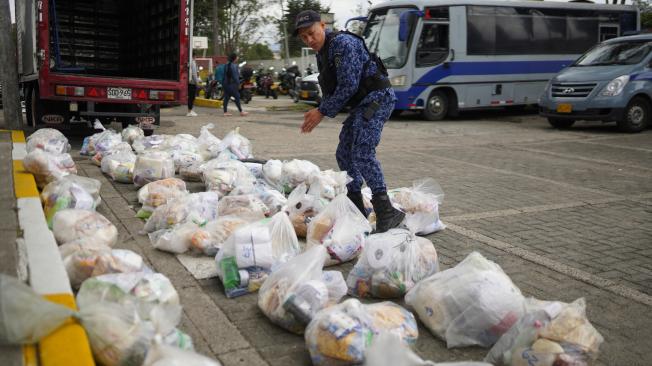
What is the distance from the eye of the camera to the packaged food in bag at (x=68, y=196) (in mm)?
4363

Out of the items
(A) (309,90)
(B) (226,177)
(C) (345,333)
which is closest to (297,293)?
(C) (345,333)

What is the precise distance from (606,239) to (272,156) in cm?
478

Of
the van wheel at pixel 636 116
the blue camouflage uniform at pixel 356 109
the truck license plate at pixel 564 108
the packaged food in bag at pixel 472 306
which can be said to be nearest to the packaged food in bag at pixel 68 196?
the blue camouflage uniform at pixel 356 109

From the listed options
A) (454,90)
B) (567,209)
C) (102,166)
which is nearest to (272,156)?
(102,166)

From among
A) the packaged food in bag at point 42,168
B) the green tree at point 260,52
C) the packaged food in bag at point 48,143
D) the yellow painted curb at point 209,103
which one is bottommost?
the packaged food in bag at point 42,168

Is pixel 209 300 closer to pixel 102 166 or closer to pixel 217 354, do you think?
pixel 217 354

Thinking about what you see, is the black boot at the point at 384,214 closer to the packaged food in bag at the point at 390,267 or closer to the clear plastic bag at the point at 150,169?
the packaged food in bag at the point at 390,267

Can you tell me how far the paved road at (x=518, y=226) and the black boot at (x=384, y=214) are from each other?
0.34 metres

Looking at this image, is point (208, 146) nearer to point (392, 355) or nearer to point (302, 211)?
point (302, 211)

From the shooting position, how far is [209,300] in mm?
3340

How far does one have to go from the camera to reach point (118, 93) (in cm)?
930

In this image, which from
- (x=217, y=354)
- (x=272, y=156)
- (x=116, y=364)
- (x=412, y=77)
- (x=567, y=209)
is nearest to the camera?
(x=116, y=364)

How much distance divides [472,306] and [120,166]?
14.4ft

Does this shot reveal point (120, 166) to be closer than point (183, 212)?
No
